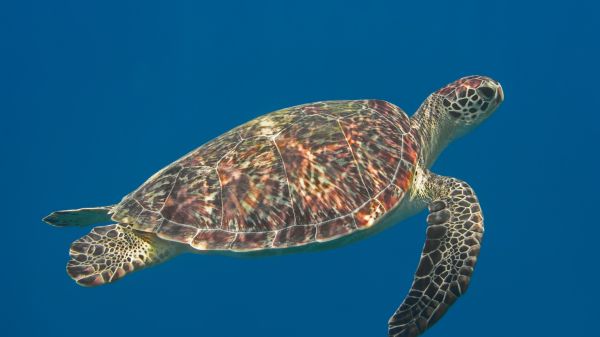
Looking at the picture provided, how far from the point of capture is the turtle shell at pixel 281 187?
4.79m

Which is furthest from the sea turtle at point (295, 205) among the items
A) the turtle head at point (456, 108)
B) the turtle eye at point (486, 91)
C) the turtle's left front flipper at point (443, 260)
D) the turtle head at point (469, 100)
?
the turtle eye at point (486, 91)

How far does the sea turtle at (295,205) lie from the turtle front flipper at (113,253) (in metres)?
0.01

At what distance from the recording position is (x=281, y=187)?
491cm

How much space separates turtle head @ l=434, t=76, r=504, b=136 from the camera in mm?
6398

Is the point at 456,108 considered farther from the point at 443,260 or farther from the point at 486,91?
the point at 443,260

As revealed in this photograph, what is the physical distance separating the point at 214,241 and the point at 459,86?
3.93m

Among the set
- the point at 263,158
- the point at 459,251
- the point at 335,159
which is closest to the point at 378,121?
the point at 335,159

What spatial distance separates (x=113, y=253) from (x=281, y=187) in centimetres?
187

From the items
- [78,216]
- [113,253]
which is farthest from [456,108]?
[78,216]

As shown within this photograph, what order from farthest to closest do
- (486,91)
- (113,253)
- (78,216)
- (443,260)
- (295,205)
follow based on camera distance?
(486,91) → (78,216) → (113,253) → (295,205) → (443,260)

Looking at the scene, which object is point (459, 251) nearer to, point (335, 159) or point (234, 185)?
point (335, 159)

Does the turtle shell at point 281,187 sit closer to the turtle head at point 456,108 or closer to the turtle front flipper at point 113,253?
the turtle front flipper at point 113,253

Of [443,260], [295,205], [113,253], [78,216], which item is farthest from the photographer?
[78,216]

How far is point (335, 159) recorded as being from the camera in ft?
16.8
